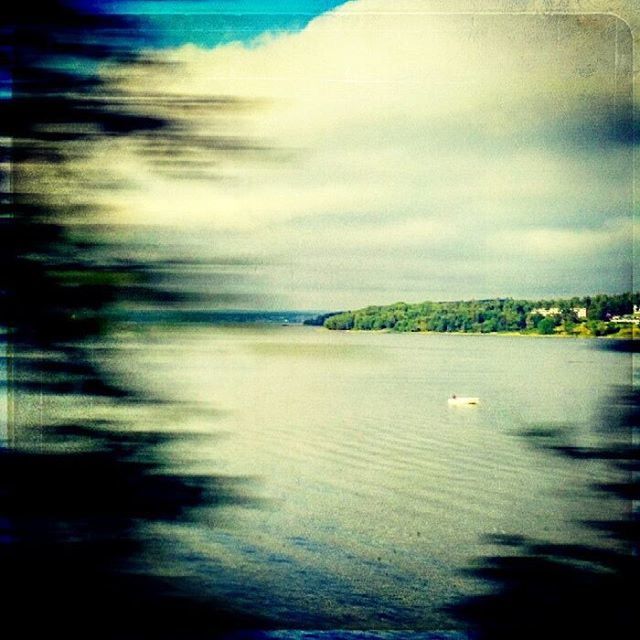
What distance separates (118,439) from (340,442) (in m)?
1.71

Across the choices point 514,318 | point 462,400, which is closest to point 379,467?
point 462,400

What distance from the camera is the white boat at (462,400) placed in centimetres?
265

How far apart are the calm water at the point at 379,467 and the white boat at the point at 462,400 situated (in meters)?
0.04

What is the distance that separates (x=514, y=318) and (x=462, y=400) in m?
1.11

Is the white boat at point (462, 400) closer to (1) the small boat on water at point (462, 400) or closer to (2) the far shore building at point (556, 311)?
(1) the small boat on water at point (462, 400)

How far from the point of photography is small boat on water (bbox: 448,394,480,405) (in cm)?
265

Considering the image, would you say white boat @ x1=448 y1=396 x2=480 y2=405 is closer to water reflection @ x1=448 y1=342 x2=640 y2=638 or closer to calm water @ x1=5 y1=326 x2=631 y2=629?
calm water @ x1=5 y1=326 x2=631 y2=629

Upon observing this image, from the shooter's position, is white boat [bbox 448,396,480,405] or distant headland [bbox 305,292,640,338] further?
white boat [bbox 448,396,480,405]

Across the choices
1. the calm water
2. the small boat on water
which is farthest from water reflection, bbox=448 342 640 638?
the small boat on water

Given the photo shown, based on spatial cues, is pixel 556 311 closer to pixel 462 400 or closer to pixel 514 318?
pixel 514 318

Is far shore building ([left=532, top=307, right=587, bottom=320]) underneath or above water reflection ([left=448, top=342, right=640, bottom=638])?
above

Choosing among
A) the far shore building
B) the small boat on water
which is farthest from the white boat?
the far shore building

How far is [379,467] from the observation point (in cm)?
327

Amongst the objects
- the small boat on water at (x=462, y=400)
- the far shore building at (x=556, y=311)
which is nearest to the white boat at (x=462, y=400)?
the small boat on water at (x=462, y=400)
